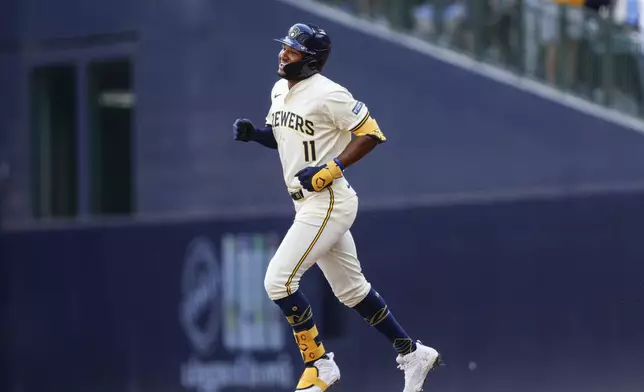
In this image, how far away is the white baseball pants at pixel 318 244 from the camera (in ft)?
25.7

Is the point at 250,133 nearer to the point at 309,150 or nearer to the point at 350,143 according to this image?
the point at 309,150

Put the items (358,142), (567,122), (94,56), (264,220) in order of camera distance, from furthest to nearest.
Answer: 1. (94,56)
2. (264,220)
3. (567,122)
4. (358,142)

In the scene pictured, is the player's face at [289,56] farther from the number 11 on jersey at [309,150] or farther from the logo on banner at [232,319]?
the logo on banner at [232,319]

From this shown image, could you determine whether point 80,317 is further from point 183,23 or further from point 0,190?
point 183,23

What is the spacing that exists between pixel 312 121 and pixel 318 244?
0.72m

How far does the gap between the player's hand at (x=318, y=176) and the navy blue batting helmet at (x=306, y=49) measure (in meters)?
0.58

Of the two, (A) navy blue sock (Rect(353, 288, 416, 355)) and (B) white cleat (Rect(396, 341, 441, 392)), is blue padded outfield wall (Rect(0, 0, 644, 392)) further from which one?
(A) navy blue sock (Rect(353, 288, 416, 355))

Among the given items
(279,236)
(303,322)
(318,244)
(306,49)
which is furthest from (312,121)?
(279,236)

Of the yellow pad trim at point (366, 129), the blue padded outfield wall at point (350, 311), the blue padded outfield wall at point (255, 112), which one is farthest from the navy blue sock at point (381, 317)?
the blue padded outfield wall at point (255, 112)

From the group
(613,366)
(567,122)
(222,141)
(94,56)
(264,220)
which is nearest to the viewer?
(613,366)

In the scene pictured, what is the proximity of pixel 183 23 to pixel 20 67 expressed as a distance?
8.14 ft

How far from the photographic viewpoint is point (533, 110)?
12.0 metres

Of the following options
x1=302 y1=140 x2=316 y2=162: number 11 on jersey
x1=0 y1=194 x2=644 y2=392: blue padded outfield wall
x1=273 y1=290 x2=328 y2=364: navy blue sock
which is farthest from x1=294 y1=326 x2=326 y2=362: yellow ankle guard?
x1=0 y1=194 x2=644 y2=392: blue padded outfield wall

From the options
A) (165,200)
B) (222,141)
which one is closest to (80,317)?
(165,200)
